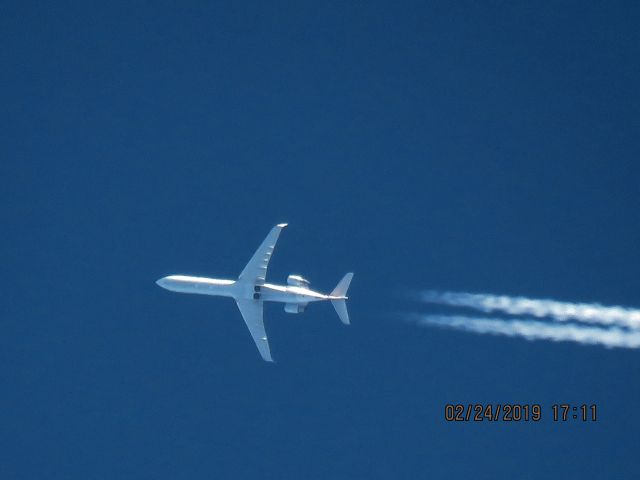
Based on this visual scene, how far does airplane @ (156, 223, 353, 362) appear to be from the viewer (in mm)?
58812

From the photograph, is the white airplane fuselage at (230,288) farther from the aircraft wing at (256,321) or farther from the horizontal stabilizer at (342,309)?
the horizontal stabilizer at (342,309)

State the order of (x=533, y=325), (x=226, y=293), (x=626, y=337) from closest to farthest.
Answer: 1. (x=626, y=337)
2. (x=533, y=325)
3. (x=226, y=293)

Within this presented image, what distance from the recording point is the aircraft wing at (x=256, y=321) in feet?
202

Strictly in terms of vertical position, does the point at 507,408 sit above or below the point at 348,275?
below

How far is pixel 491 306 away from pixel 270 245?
2011cm

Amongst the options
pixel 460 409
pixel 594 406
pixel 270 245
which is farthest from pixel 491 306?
pixel 270 245

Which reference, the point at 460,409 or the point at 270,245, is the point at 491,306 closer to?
the point at 460,409

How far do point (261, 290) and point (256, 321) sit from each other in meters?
3.19


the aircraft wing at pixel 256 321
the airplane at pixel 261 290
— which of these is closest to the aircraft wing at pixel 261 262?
the airplane at pixel 261 290

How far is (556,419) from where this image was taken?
211ft

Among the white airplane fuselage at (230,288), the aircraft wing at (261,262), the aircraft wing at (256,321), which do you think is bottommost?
the aircraft wing at (256,321)

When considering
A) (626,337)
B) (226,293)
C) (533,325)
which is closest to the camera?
(626,337)

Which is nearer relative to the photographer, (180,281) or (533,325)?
(533,325)

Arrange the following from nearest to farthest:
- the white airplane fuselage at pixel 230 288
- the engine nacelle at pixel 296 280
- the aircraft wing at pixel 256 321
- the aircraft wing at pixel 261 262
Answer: the engine nacelle at pixel 296 280, the white airplane fuselage at pixel 230 288, the aircraft wing at pixel 261 262, the aircraft wing at pixel 256 321
